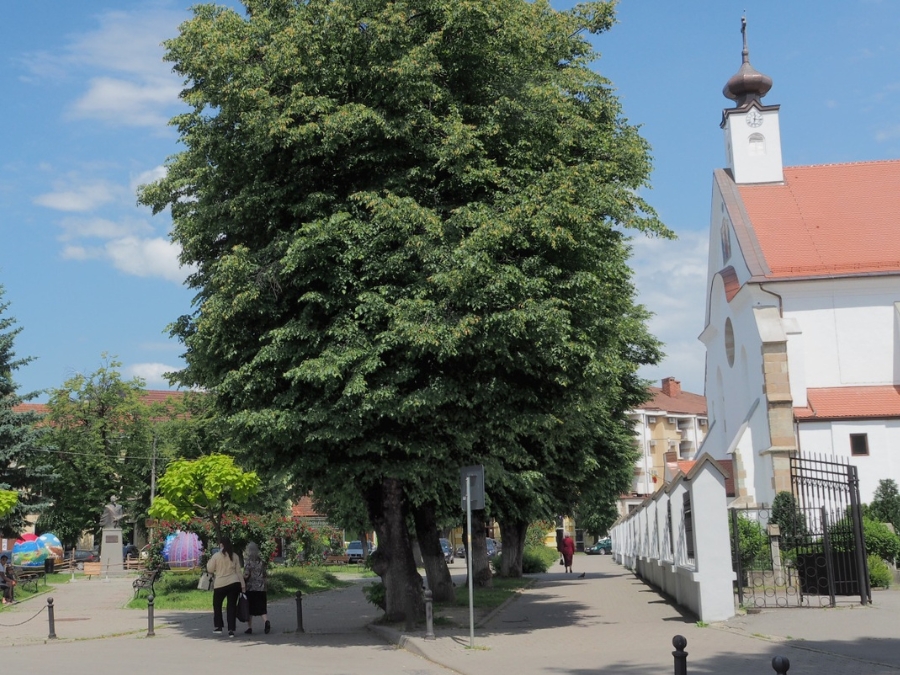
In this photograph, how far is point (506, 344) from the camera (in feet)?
45.5

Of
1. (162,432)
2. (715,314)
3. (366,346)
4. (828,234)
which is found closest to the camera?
(366,346)

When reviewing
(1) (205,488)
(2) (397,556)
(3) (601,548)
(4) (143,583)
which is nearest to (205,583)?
(4) (143,583)

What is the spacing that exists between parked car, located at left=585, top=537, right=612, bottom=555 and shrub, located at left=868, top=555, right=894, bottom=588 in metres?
61.8

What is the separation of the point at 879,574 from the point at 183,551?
26.9 metres

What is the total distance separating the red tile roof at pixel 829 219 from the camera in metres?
32.8

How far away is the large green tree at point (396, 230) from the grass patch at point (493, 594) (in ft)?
20.3

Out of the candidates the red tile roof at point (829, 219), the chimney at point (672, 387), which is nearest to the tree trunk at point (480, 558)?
the red tile roof at point (829, 219)

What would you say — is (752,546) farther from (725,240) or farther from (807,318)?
(725,240)

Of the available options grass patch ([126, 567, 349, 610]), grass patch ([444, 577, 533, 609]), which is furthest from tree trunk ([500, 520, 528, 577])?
grass patch ([126, 567, 349, 610])

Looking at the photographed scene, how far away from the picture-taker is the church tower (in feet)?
125

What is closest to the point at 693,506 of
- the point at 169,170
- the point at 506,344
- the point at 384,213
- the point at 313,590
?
the point at 506,344

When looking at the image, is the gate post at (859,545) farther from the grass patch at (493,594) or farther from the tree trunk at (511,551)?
the tree trunk at (511,551)

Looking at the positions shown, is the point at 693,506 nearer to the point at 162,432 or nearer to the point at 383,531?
the point at 383,531

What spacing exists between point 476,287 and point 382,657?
205 inches
